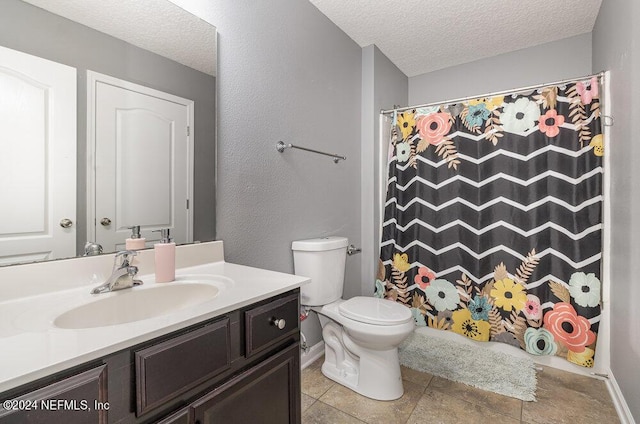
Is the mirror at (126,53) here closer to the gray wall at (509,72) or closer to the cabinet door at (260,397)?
the cabinet door at (260,397)

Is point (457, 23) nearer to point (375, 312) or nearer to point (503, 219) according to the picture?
point (503, 219)

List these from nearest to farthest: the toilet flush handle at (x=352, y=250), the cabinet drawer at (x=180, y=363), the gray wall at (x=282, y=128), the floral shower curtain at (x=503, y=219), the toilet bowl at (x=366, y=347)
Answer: the cabinet drawer at (x=180, y=363)
the gray wall at (x=282, y=128)
the toilet bowl at (x=366, y=347)
the floral shower curtain at (x=503, y=219)
the toilet flush handle at (x=352, y=250)

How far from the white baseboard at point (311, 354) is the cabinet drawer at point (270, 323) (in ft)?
3.35

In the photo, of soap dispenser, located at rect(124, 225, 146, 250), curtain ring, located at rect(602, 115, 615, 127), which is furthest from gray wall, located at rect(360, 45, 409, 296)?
soap dispenser, located at rect(124, 225, 146, 250)

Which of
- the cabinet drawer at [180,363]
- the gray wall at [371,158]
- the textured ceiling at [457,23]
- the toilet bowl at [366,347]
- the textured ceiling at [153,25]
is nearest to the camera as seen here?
the cabinet drawer at [180,363]

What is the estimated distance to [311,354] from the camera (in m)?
2.03

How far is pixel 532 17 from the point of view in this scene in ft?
6.77

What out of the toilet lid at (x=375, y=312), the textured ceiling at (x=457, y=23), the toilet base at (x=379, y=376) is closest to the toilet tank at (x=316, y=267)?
the toilet lid at (x=375, y=312)

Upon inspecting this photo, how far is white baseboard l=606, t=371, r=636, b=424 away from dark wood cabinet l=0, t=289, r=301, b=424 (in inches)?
60.7

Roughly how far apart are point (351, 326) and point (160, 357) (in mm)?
1132

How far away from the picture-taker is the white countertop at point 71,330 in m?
0.54

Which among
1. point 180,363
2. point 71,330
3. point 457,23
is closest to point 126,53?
point 71,330

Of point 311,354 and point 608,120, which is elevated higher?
point 608,120

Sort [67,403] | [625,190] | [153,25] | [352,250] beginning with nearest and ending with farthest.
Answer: [67,403]
[153,25]
[625,190]
[352,250]
